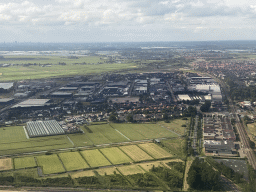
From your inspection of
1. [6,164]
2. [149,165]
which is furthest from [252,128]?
[6,164]

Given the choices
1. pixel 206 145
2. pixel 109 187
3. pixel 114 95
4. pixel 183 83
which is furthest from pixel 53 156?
pixel 183 83

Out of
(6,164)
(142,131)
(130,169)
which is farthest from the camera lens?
(142,131)

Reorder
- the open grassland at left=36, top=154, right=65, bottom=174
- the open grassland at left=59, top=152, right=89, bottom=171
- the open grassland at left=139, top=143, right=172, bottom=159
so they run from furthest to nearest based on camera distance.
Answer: the open grassland at left=139, top=143, right=172, bottom=159
the open grassland at left=59, top=152, right=89, bottom=171
the open grassland at left=36, top=154, right=65, bottom=174

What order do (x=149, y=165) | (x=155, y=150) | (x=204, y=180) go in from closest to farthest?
(x=204, y=180) < (x=149, y=165) < (x=155, y=150)

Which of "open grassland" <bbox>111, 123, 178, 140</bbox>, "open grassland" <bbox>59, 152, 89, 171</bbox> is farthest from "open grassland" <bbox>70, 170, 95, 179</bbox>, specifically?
"open grassland" <bbox>111, 123, 178, 140</bbox>

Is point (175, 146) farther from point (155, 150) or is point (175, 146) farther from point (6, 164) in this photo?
point (6, 164)

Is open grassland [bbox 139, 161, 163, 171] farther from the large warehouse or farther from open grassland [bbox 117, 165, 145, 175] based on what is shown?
the large warehouse

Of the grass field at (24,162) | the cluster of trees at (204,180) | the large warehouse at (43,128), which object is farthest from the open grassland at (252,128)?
the grass field at (24,162)
